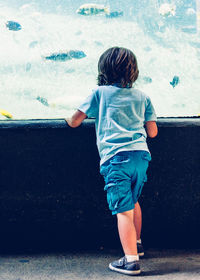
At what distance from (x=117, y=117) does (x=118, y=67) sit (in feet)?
0.96

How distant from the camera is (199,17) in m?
2.88

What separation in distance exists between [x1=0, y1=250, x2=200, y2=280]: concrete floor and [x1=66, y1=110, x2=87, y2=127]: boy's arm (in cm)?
85

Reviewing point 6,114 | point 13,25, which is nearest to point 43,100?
point 6,114

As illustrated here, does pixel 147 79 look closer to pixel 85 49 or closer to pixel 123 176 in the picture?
pixel 85 49

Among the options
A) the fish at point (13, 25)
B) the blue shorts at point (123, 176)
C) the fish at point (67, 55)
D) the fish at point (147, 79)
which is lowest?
the blue shorts at point (123, 176)

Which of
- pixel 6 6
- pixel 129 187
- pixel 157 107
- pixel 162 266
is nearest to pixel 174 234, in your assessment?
pixel 162 266

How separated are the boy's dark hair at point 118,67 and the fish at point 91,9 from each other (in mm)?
649

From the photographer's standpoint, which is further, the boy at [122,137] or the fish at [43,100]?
the fish at [43,100]

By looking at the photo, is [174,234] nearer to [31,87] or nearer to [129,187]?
[129,187]

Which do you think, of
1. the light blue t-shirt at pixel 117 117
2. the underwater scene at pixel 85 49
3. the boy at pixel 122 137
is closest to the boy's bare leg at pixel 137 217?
the boy at pixel 122 137

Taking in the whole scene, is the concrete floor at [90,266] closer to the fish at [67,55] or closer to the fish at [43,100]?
the fish at [43,100]

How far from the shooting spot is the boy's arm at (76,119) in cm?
236

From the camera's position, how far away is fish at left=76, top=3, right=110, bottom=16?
2.83 m

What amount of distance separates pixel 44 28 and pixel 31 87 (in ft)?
1.42
